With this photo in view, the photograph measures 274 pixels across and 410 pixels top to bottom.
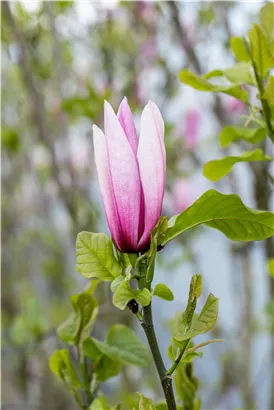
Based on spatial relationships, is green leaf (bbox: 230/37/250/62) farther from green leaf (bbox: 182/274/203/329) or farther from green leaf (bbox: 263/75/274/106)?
green leaf (bbox: 182/274/203/329)

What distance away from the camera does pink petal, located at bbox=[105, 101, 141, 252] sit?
1.01ft

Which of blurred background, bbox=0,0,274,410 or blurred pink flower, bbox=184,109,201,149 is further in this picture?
blurred pink flower, bbox=184,109,201,149

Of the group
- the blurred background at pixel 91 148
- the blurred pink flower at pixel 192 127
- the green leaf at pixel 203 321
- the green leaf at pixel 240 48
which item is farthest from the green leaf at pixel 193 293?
the blurred pink flower at pixel 192 127

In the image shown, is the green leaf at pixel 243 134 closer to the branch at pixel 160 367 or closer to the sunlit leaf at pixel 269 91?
the sunlit leaf at pixel 269 91

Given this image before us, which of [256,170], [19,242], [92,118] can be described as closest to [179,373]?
[256,170]

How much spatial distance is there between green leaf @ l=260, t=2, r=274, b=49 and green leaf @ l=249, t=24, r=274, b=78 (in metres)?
0.04

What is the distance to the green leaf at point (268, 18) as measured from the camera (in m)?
0.41

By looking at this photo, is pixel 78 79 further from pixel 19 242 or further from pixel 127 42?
pixel 19 242

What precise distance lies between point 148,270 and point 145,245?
0.06 ft

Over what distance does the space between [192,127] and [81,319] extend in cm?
143

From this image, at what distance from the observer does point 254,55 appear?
0.38m

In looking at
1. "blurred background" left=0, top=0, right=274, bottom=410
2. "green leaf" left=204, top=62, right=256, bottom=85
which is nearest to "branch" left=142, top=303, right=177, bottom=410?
"green leaf" left=204, top=62, right=256, bottom=85

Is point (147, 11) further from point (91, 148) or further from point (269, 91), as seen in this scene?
point (269, 91)

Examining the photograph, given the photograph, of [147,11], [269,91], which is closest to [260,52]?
[269,91]
